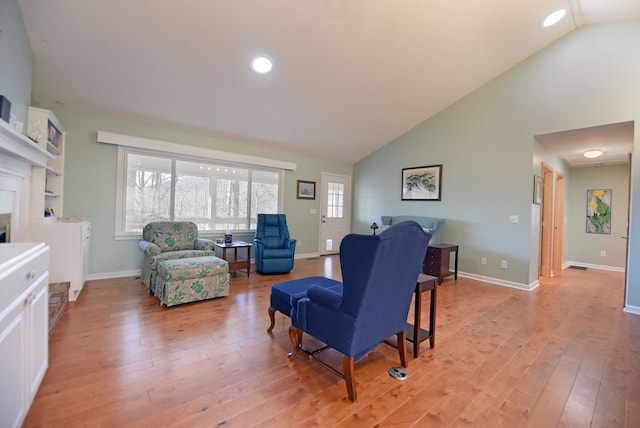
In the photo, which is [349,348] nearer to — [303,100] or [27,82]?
[303,100]

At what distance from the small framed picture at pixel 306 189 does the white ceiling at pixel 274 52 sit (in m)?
1.63

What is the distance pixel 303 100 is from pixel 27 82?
3.09m

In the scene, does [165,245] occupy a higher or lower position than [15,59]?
lower

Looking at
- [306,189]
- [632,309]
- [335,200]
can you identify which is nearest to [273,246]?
[306,189]

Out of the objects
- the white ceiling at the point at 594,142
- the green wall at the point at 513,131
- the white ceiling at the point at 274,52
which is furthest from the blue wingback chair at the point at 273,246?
the white ceiling at the point at 594,142

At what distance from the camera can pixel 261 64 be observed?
11.5 ft

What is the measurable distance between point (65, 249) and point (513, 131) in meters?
6.05

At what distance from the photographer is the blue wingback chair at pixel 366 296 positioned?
1.58 metres

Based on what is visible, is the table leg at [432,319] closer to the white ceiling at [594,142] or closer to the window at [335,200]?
the white ceiling at [594,142]

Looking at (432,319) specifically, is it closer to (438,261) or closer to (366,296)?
(366,296)

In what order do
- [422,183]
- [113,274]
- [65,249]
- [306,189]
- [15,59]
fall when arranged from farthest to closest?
[306,189], [422,183], [113,274], [65,249], [15,59]

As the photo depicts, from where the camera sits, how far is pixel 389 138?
593 centimetres

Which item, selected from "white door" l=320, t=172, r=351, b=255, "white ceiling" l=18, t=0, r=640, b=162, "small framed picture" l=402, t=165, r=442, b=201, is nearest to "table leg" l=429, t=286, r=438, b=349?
"white ceiling" l=18, t=0, r=640, b=162

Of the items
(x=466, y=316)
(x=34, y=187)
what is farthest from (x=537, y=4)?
(x=34, y=187)
